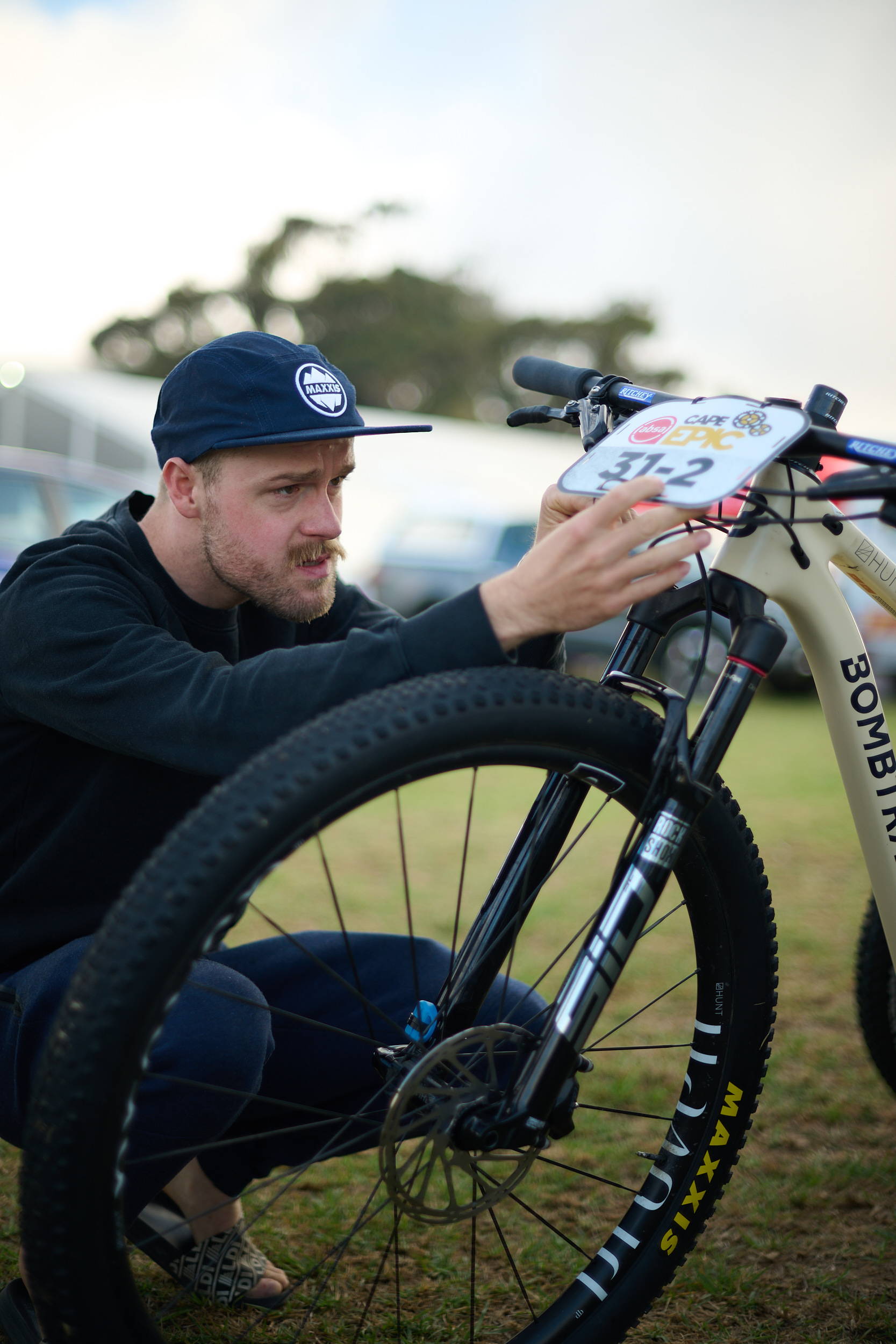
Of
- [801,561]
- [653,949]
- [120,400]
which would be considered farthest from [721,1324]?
[120,400]

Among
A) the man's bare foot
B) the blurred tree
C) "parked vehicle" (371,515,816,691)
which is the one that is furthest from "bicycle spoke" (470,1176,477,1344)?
the blurred tree

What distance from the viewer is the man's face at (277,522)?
1.73 meters

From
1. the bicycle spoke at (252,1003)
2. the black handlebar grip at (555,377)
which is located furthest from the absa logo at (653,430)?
the bicycle spoke at (252,1003)

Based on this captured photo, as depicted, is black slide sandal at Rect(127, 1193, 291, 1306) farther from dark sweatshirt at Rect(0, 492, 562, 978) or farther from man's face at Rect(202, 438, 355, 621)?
man's face at Rect(202, 438, 355, 621)

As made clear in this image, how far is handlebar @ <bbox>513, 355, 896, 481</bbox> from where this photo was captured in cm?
135

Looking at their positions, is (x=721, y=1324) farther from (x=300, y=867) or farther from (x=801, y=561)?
(x=300, y=867)

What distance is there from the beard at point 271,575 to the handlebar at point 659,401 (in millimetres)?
487

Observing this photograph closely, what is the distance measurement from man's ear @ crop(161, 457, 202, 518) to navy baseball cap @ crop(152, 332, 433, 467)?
0.02m

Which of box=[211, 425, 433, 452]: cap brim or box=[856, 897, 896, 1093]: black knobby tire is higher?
box=[211, 425, 433, 452]: cap brim

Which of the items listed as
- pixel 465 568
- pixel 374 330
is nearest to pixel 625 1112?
pixel 465 568

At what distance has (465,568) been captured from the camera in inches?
432

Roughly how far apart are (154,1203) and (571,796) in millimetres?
1172

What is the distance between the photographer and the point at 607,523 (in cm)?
125

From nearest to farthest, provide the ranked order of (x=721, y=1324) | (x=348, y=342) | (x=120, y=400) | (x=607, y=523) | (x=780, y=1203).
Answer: (x=607, y=523) < (x=721, y=1324) < (x=780, y=1203) < (x=120, y=400) < (x=348, y=342)
